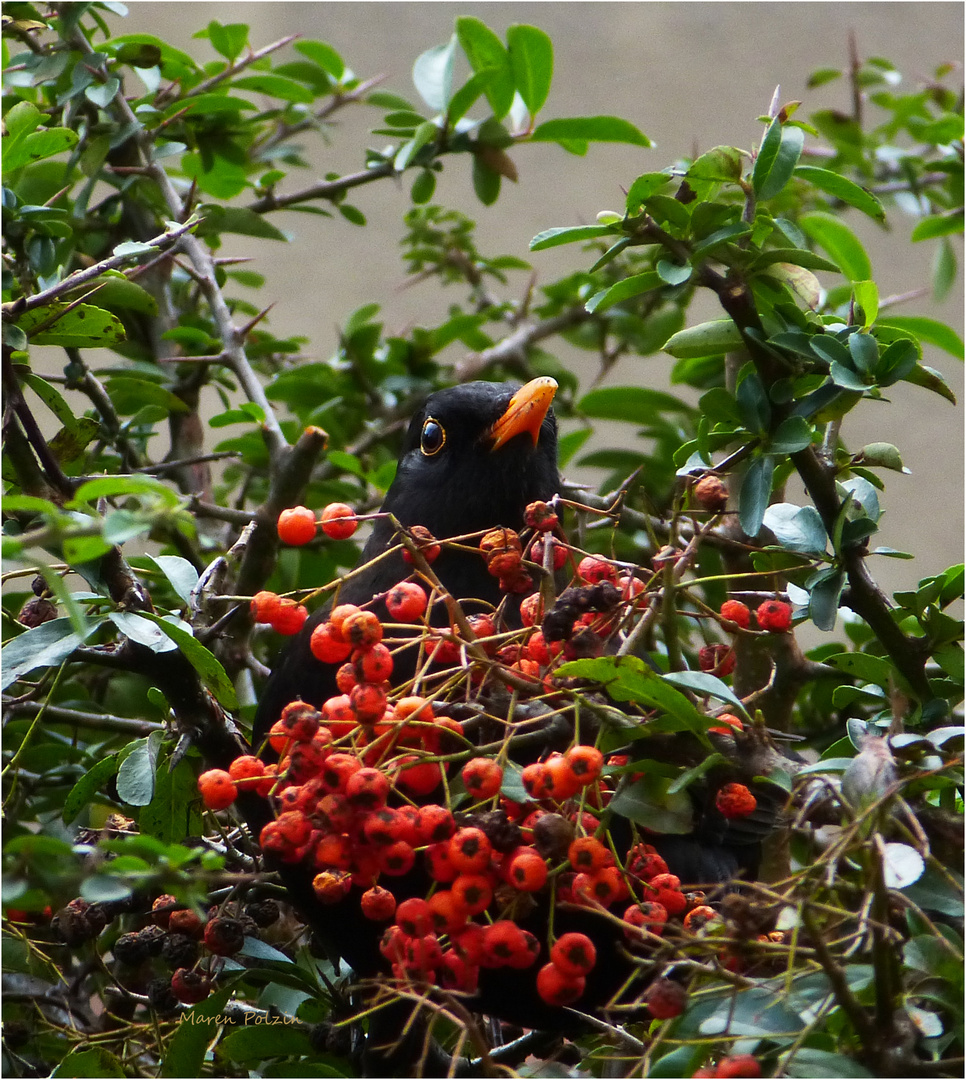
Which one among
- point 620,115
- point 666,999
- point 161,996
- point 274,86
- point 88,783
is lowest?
point 161,996

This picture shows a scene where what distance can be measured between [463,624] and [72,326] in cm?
50

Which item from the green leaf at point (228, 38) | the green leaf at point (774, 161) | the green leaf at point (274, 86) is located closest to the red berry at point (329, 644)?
the green leaf at point (774, 161)

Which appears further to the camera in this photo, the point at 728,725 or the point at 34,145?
the point at 34,145

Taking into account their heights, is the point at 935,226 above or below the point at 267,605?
above

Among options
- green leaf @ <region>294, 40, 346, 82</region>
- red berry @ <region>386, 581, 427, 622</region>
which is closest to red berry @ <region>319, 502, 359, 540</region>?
red berry @ <region>386, 581, 427, 622</region>

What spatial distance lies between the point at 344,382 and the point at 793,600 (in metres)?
0.98

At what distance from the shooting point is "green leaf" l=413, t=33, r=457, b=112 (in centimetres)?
143

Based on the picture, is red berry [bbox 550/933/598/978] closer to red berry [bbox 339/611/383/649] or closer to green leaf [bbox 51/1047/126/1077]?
red berry [bbox 339/611/383/649]

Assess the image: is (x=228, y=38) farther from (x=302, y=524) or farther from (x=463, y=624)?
(x=463, y=624)

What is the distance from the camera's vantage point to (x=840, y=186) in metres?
0.93

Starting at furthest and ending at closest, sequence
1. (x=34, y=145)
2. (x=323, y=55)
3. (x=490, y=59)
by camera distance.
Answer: (x=323, y=55) → (x=490, y=59) → (x=34, y=145)

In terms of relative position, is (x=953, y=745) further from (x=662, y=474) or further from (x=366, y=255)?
(x=366, y=255)

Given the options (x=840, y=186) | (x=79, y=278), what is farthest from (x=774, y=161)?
(x=79, y=278)

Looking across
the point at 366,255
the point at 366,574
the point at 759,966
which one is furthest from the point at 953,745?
the point at 366,255
